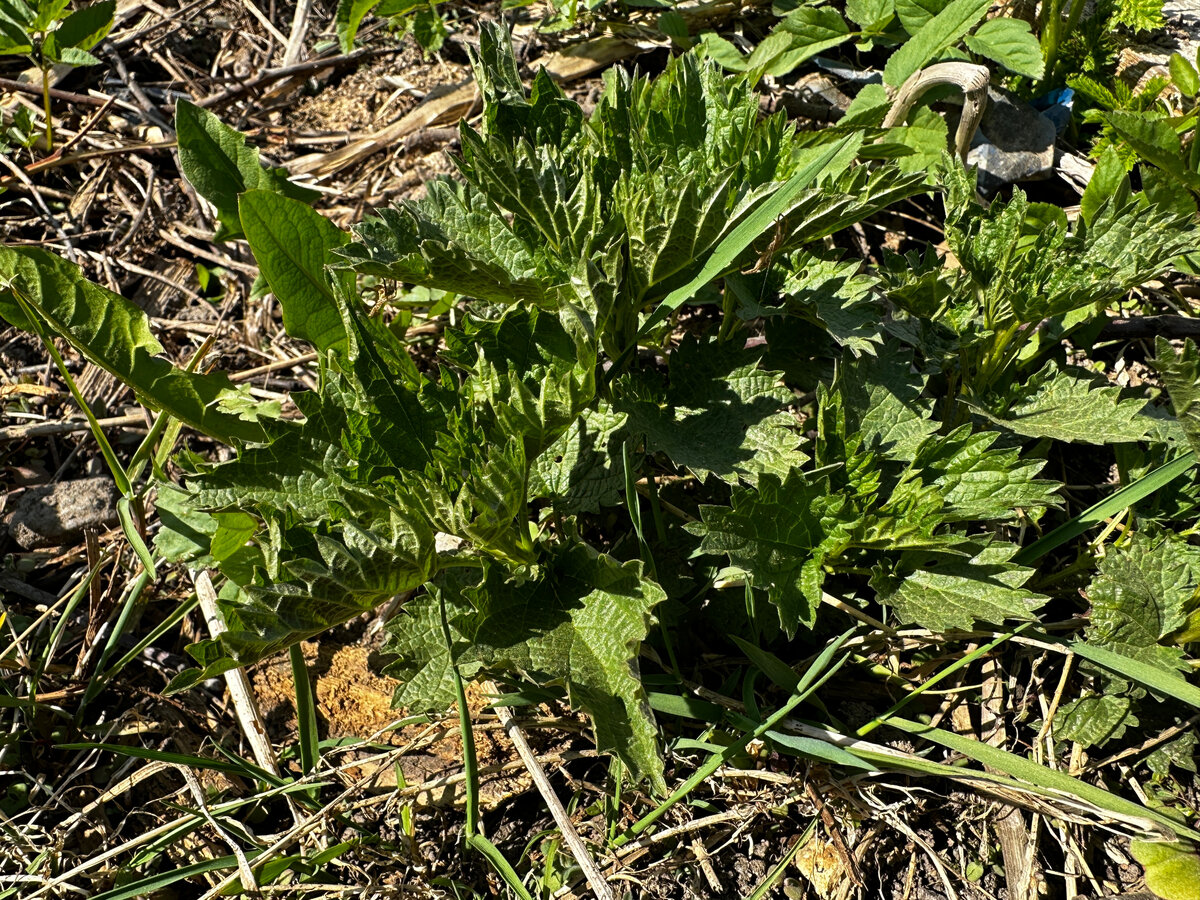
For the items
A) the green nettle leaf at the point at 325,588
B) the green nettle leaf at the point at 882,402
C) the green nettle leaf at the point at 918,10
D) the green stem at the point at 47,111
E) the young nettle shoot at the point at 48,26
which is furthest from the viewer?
the green stem at the point at 47,111

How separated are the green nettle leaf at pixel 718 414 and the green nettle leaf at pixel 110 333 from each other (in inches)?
36.1

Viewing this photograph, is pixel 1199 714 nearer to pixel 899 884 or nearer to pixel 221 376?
pixel 899 884

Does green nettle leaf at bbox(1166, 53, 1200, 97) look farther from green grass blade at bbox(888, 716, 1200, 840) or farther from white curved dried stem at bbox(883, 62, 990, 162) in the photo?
green grass blade at bbox(888, 716, 1200, 840)

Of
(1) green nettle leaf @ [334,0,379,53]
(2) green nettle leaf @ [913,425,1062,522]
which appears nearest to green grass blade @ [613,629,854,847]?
(2) green nettle leaf @ [913,425,1062,522]

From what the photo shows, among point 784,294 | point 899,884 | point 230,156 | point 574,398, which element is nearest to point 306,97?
point 230,156

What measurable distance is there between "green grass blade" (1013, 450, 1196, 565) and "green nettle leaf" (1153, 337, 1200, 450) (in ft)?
0.67

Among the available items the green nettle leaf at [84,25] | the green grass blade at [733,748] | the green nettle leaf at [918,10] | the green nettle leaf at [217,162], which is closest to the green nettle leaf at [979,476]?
the green grass blade at [733,748]

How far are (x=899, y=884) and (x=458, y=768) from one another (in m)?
1.00

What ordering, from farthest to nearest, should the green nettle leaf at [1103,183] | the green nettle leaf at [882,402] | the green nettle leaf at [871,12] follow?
the green nettle leaf at [871,12] → the green nettle leaf at [1103,183] → the green nettle leaf at [882,402]

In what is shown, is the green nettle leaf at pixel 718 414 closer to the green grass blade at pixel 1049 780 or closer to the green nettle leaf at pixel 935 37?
the green grass blade at pixel 1049 780

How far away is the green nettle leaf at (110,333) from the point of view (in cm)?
223

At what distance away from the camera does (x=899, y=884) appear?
207cm

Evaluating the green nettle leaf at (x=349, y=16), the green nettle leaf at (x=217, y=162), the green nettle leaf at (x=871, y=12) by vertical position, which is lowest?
the green nettle leaf at (x=871, y=12)

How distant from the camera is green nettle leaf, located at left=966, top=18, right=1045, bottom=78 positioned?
2.71 metres
